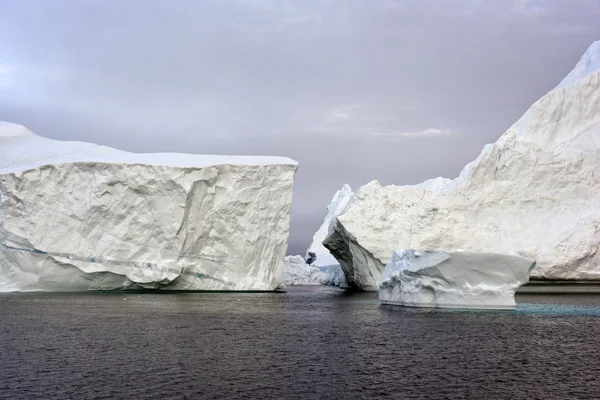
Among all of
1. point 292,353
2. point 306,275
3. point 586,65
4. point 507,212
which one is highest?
point 586,65

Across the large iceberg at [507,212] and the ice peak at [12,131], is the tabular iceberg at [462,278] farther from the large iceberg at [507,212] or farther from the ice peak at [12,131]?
the ice peak at [12,131]

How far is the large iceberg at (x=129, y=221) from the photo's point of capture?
2222 centimetres

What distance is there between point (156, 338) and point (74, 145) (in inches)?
615

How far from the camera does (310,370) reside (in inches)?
362

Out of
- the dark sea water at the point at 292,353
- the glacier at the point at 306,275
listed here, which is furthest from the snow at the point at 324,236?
the dark sea water at the point at 292,353

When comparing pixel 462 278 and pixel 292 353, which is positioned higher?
→ pixel 462 278

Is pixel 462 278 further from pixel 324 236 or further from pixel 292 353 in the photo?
pixel 324 236

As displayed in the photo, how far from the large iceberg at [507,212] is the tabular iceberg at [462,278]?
8.50 metres

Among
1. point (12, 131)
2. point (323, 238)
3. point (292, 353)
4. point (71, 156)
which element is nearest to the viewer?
point (292, 353)

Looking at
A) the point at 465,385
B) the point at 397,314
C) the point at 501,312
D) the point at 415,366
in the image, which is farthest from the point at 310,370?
the point at 501,312

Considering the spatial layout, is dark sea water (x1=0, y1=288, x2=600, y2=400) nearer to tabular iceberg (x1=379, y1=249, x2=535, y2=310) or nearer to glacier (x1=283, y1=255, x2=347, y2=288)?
tabular iceberg (x1=379, y1=249, x2=535, y2=310)

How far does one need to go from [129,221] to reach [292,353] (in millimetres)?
13608

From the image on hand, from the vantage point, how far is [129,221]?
74.6 feet

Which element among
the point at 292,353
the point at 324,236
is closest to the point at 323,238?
the point at 324,236
